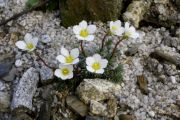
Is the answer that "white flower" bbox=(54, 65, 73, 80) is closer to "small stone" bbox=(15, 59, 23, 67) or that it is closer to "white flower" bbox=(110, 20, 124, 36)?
"white flower" bbox=(110, 20, 124, 36)

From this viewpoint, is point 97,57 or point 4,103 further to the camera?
point 4,103

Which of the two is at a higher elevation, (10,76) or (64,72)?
(64,72)

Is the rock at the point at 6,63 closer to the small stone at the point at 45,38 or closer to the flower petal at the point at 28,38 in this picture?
the small stone at the point at 45,38

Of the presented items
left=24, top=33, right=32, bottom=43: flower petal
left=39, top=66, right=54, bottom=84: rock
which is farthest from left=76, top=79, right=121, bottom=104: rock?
left=24, top=33, right=32, bottom=43: flower petal

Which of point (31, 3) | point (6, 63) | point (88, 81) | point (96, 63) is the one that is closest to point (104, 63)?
point (96, 63)

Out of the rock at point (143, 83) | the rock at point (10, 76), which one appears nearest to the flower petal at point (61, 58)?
the rock at point (10, 76)

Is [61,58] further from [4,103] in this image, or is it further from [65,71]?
[4,103]

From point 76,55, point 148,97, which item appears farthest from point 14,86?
point 148,97
